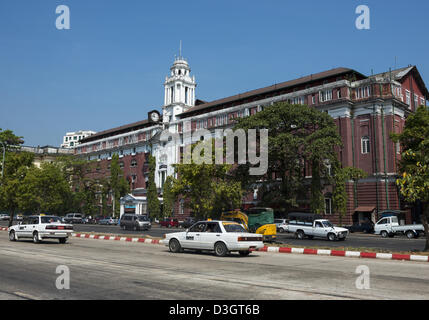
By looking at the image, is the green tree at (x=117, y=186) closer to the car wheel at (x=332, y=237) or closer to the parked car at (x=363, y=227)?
the parked car at (x=363, y=227)

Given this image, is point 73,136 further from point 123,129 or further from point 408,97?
point 408,97

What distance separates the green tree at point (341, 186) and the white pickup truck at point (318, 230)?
14.6 m

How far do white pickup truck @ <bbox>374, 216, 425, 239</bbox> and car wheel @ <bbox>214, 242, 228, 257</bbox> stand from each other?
22395 millimetres

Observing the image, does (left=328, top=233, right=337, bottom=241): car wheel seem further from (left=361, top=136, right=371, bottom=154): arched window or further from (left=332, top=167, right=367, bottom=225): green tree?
(left=361, top=136, right=371, bottom=154): arched window

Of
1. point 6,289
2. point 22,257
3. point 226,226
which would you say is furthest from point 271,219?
point 6,289

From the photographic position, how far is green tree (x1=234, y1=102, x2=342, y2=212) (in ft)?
137

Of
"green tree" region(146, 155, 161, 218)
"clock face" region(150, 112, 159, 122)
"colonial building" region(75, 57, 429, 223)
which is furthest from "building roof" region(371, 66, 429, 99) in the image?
"green tree" region(146, 155, 161, 218)

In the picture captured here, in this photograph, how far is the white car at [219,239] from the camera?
16.3 meters

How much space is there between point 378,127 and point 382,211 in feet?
32.8

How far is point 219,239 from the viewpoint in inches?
654

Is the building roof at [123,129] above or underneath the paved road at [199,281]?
above

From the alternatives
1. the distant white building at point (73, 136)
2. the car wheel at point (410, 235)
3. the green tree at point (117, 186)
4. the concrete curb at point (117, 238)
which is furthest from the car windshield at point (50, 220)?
the distant white building at point (73, 136)

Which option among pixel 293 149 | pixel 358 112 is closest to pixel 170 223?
pixel 293 149

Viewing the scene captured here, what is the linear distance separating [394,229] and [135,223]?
26204 millimetres
